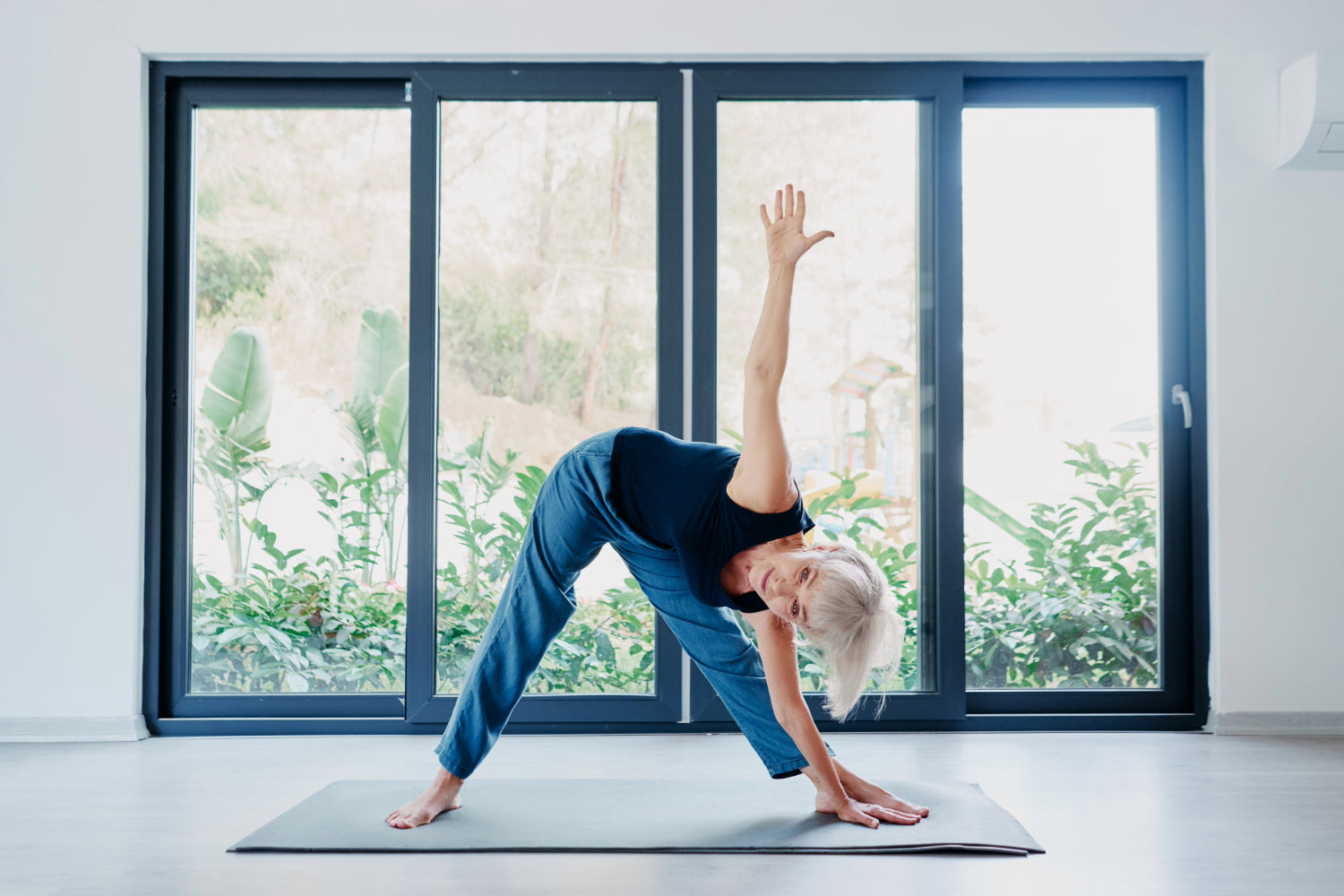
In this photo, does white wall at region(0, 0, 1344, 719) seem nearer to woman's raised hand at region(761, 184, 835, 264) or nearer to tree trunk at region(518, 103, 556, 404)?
tree trunk at region(518, 103, 556, 404)

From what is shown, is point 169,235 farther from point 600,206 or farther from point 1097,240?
point 1097,240

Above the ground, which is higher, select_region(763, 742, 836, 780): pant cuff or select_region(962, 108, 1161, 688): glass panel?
select_region(962, 108, 1161, 688): glass panel

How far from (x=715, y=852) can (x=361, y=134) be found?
242 cm

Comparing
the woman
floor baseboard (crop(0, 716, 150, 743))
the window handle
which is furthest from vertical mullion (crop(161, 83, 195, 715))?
the window handle

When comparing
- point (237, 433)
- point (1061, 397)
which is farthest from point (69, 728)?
point (1061, 397)

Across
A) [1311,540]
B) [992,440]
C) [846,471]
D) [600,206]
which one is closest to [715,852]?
[846,471]

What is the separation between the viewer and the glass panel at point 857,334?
9.87 ft

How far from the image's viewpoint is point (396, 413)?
3004mm

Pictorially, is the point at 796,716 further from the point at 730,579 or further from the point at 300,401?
the point at 300,401

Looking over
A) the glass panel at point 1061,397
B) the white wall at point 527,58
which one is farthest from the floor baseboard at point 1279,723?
the glass panel at point 1061,397

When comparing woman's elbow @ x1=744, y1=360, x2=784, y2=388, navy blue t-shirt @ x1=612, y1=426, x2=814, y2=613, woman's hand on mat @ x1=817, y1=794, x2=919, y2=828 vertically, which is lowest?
woman's hand on mat @ x1=817, y1=794, x2=919, y2=828

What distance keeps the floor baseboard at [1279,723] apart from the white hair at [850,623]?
67.8 inches

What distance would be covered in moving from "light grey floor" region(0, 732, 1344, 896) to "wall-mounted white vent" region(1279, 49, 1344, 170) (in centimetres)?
176

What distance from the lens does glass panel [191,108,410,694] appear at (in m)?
3.00
